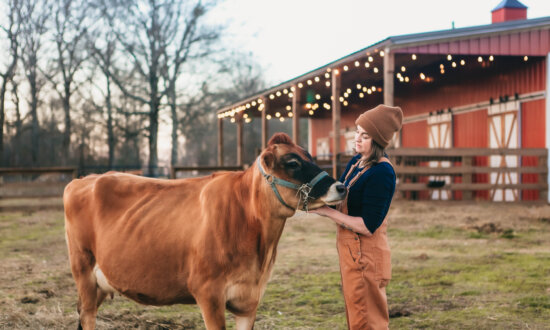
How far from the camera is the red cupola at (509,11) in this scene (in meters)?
19.1

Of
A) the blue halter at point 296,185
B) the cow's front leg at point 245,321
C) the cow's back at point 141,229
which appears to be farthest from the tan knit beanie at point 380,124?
the cow's front leg at point 245,321

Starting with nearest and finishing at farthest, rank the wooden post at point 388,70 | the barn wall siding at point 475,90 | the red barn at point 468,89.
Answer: the wooden post at point 388,70
the red barn at point 468,89
the barn wall siding at point 475,90

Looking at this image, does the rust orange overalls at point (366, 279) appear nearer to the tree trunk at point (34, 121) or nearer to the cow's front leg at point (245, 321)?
the cow's front leg at point (245, 321)

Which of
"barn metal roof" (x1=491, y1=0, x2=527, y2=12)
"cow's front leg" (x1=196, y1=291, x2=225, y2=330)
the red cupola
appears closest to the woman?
"cow's front leg" (x1=196, y1=291, x2=225, y2=330)

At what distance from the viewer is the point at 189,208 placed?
3195 mm

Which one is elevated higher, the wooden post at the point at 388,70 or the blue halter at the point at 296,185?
the wooden post at the point at 388,70

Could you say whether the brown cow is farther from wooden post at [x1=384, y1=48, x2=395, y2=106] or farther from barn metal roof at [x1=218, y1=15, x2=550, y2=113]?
barn metal roof at [x1=218, y1=15, x2=550, y2=113]

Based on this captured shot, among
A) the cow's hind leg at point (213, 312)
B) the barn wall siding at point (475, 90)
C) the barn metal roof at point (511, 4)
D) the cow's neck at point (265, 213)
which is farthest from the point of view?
the barn metal roof at point (511, 4)

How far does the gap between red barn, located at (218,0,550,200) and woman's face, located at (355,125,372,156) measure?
31.3 ft

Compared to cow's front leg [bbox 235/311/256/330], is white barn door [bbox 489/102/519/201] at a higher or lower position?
higher

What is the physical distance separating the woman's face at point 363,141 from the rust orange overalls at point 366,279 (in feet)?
1.48

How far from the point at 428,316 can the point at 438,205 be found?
28.0 feet

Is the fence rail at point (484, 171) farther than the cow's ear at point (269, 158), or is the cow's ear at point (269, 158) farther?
the fence rail at point (484, 171)

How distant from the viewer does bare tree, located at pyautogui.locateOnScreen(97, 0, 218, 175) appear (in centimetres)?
2951
